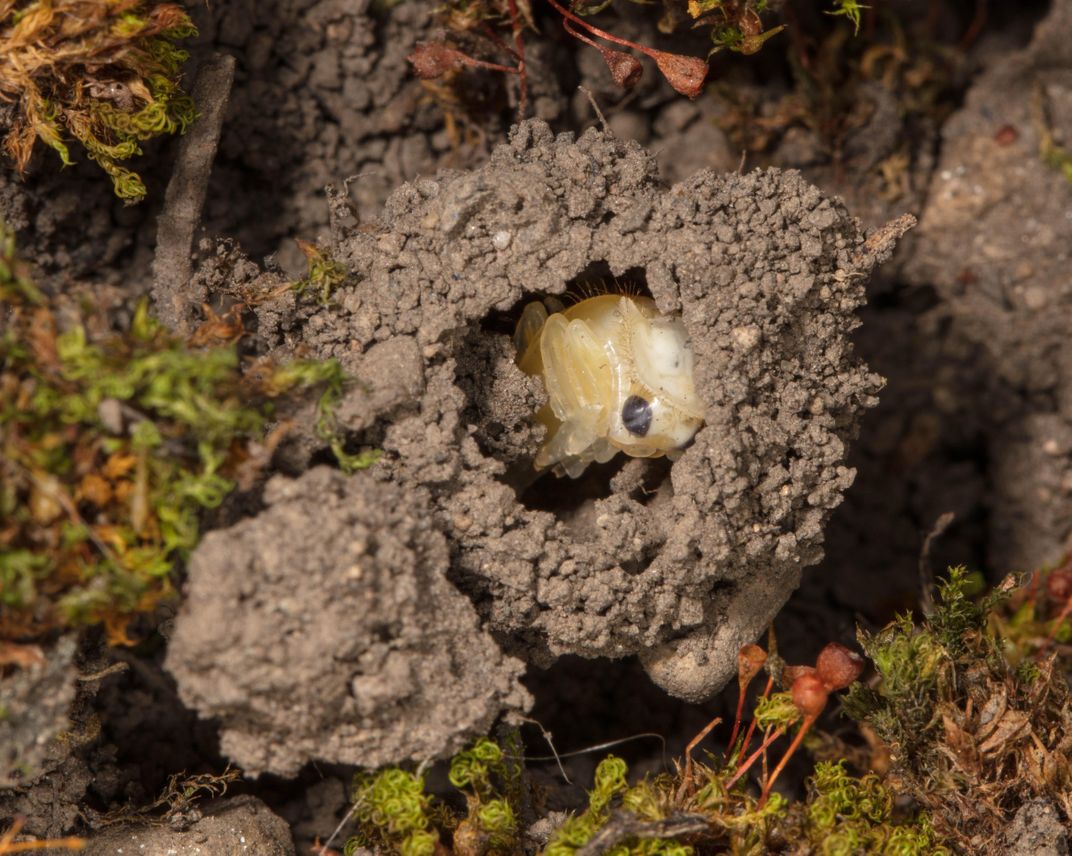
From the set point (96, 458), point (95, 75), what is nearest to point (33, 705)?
point (96, 458)

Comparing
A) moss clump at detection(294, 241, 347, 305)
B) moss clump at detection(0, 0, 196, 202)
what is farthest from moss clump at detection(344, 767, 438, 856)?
moss clump at detection(0, 0, 196, 202)

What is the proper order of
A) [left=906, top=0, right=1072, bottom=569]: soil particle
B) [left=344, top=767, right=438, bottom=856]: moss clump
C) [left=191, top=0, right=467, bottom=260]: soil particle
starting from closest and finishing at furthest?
1. [left=344, top=767, right=438, bottom=856]: moss clump
2. [left=191, top=0, right=467, bottom=260]: soil particle
3. [left=906, top=0, right=1072, bottom=569]: soil particle

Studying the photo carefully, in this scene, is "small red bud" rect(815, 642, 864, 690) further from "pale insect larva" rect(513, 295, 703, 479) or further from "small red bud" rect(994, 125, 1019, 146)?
"small red bud" rect(994, 125, 1019, 146)

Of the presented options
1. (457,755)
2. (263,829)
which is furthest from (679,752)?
(263,829)

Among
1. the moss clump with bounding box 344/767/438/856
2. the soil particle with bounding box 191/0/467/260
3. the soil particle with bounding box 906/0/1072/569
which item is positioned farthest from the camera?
the soil particle with bounding box 906/0/1072/569

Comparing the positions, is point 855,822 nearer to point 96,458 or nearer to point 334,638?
point 334,638

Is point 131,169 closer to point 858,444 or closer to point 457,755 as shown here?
point 457,755

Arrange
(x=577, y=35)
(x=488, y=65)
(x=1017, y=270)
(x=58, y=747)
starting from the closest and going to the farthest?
(x=58, y=747), (x=577, y=35), (x=488, y=65), (x=1017, y=270)
